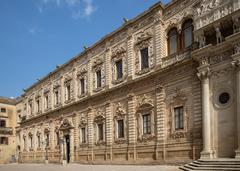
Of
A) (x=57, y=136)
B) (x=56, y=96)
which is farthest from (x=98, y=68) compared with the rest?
(x=57, y=136)

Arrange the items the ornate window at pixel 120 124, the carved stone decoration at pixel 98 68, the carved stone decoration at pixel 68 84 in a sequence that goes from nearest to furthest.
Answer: the ornate window at pixel 120 124 < the carved stone decoration at pixel 98 68 < the carved stone decoration at pixel 68 84

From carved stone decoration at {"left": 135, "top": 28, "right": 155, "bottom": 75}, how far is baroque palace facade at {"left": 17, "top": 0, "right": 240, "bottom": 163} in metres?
0.07

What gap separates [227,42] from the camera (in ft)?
60.2

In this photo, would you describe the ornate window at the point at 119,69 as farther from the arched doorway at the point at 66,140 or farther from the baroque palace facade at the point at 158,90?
the arched doorway at the point at 66,140

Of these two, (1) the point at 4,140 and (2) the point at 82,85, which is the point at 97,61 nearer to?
(2) the point at 82,85

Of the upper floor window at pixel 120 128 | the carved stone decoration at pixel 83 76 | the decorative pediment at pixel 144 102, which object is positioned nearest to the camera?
the decorative pediment at pixel 144 102

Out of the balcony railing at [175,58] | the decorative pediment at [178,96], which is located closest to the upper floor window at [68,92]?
the balcony railing at [175,58]

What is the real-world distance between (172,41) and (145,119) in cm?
580

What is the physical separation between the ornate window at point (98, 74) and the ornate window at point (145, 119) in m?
6.32

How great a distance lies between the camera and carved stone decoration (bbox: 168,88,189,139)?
21.4 m

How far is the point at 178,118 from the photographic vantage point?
22.2m

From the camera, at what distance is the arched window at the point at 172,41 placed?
23.4m

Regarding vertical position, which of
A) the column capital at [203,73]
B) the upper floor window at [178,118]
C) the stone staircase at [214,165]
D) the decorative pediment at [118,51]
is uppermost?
the decorative pediment at [118,51]

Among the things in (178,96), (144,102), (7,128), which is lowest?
(7,128)
